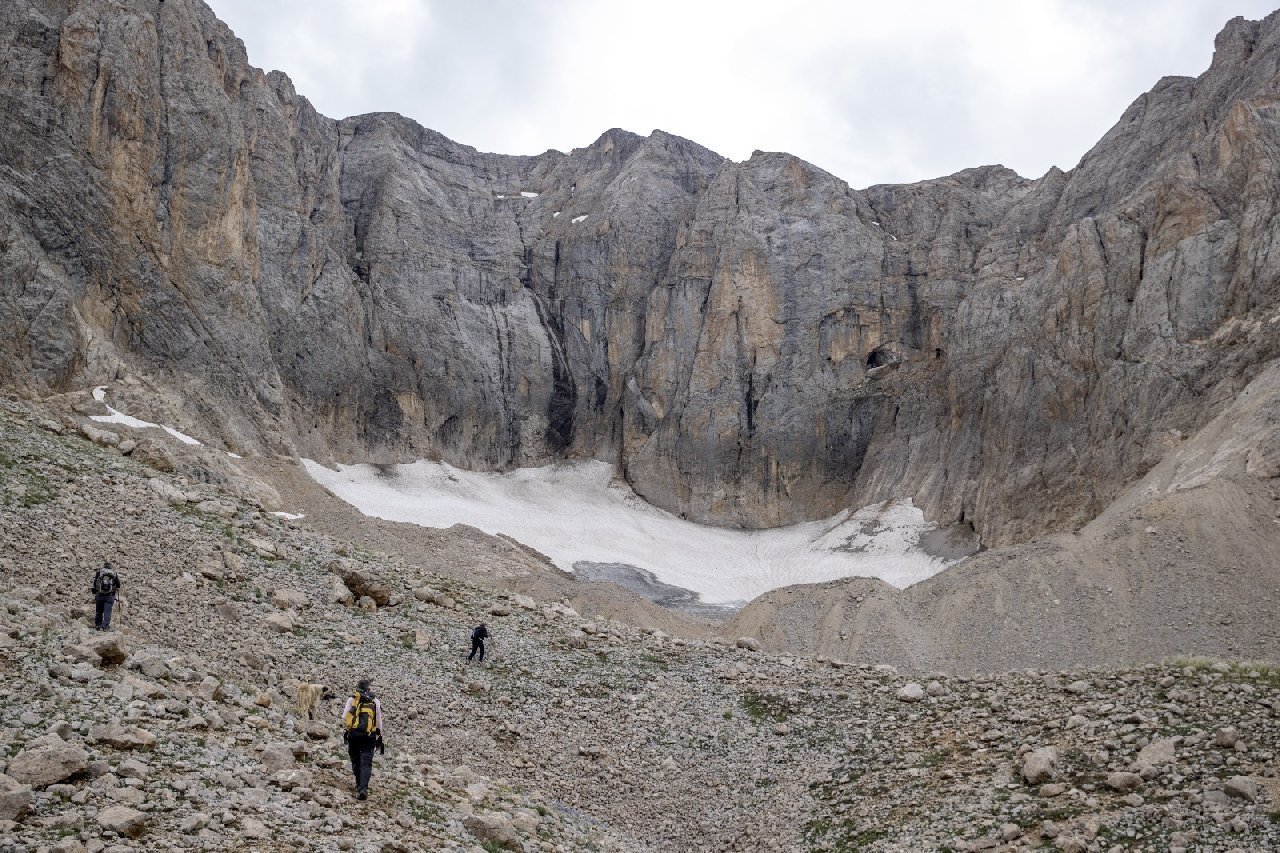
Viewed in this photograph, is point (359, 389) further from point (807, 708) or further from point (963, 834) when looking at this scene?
point (963, 834)

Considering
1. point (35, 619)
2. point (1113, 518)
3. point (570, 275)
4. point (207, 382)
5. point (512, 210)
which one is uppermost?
point (512, 210)

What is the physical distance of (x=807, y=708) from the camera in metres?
21.2

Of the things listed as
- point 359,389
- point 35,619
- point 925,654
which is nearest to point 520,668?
point 35,619

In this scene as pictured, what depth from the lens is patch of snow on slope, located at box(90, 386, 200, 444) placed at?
151ft

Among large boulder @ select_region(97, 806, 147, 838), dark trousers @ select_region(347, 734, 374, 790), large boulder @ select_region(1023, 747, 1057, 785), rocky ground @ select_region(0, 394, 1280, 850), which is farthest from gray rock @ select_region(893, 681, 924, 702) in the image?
large boulder @ select_region(97, 806, 147, 838)

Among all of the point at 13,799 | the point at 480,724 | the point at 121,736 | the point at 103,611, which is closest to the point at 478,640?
the point at 480,724

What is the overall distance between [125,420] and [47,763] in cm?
4162

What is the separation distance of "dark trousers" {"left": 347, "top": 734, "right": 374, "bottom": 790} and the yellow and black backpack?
85 millimetres

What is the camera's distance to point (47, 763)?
10227 millimetres

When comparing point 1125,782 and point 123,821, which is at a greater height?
point 1125,782

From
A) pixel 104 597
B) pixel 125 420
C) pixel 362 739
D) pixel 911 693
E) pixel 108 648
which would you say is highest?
pixel 125 420

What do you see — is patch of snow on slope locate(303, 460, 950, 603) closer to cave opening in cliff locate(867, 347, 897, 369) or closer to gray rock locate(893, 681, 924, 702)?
cave opening in cliff locate(867, 347, 897, 369)

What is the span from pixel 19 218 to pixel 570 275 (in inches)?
2197

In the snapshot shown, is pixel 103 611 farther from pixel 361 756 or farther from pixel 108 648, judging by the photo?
pixel 361 756
